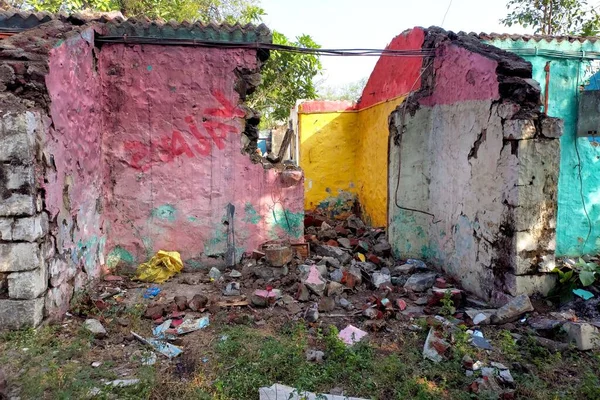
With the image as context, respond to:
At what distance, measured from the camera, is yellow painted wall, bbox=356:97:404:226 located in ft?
27.4

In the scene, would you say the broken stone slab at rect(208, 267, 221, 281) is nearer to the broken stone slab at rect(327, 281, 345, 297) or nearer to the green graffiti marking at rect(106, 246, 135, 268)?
the green graffiti marking at rect(106, 246, 135, 268)

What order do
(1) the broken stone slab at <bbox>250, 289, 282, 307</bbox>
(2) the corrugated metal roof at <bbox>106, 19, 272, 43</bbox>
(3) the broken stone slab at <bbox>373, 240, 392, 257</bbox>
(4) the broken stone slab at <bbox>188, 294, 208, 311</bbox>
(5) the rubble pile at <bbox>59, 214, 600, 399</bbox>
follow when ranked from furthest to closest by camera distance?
(3) the broken stone slab at <bbox>373, 240, 392, 257</bbox> < (2) the corrugated metal roof at <bbox>106, 19, 272, 43</bbox> < (1) the broken stone slab at <bbox>250, 289, 282, 307</bbox> < (4) the broken stone slab at <bbox>188, 294, 208, 311</bbox> < (5) the rubble pile at <bbox>59, 214, 600, 399</bbox>

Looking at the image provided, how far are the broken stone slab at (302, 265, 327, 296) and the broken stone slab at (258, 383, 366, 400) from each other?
Result: 78.7 inches

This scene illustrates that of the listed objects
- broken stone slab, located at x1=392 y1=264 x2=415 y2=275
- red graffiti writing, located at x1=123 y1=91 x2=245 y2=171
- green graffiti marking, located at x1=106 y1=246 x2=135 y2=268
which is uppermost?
red graffiti writing, located at x1=123 y1=91 x2=245 y2=171

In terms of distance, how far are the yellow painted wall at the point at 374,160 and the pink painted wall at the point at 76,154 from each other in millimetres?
5107

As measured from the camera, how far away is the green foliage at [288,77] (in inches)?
391

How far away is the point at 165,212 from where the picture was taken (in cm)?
587

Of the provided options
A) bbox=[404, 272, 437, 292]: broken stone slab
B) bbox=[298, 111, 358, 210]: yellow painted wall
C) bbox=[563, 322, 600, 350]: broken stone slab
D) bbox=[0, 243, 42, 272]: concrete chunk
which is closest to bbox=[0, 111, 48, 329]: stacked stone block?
bbox=[0, 243, 42, 272]: concrete chunk

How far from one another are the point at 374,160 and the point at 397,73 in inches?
78.9

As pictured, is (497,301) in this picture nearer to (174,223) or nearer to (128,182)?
(174,223)

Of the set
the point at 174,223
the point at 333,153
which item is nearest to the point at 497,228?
the point at 174,223

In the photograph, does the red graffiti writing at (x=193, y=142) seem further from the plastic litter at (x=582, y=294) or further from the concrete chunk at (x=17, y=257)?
the plastic litter at (x=582, y=294)

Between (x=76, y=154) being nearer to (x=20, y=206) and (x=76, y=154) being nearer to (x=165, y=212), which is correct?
(x=20, y=206)

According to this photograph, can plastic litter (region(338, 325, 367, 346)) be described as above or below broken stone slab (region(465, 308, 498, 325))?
below
